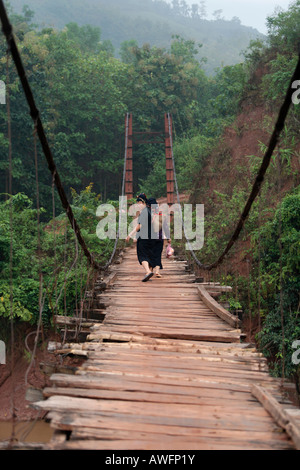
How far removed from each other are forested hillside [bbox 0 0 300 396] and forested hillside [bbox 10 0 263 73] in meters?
24.4

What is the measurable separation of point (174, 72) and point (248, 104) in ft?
19.1

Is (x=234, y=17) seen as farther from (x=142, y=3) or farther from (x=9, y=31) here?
(x=9, y=31)

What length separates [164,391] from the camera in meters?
2.00

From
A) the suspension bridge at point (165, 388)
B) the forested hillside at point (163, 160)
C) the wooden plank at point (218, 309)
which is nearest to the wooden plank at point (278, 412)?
the suspension bridge at point (165, 388)

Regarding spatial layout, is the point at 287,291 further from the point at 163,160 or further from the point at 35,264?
the point at 163,160

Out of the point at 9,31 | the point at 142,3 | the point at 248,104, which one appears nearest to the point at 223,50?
the point at 142,3

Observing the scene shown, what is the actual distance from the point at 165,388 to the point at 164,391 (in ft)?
0.12

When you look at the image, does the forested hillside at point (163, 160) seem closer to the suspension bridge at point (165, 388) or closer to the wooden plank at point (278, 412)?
the suspension bridge at point (165, 388)

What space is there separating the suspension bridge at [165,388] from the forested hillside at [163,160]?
359 mm

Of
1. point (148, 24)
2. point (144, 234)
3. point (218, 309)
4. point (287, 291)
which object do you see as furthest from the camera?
point (148, 24)

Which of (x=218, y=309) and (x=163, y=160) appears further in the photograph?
(x=163, y=160)

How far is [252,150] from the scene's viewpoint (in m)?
10.0

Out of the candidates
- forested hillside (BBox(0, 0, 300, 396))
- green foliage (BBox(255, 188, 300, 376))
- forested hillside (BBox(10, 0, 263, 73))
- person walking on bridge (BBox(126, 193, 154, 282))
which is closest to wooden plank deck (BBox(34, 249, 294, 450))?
forested hillside (BBox(0, 0, 300, 396))

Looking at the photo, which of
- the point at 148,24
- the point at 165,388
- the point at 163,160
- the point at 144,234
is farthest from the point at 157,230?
the point at 148,24
